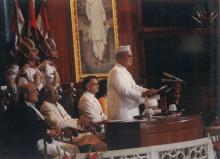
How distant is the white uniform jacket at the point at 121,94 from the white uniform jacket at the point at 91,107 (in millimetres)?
45

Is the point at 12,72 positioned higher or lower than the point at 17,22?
lower

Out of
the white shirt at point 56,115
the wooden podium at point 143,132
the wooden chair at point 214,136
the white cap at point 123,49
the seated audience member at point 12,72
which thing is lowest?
the wooden chair at point 214,136

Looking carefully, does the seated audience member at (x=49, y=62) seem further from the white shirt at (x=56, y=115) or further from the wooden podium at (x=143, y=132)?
the wooden podium at (x=143, y=132)

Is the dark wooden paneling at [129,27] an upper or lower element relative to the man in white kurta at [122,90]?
upper

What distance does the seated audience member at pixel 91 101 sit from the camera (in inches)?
70.1

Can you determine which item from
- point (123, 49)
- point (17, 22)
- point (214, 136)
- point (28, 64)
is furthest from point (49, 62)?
point (214, 136)

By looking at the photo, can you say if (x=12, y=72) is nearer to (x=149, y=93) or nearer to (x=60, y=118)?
(x=60, y=118)

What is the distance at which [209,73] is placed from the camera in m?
1.97

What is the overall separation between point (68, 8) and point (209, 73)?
28.7 inches

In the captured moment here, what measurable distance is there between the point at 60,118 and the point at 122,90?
293 millimetres

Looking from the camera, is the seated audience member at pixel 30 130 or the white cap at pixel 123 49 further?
the white cap at pixel 123 49

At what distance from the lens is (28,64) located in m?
1.71

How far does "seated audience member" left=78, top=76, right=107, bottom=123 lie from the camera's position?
178 centimetres

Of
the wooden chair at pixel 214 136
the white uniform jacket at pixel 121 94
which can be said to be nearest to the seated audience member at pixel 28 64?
the white uniform jacket at pixel 121 94
